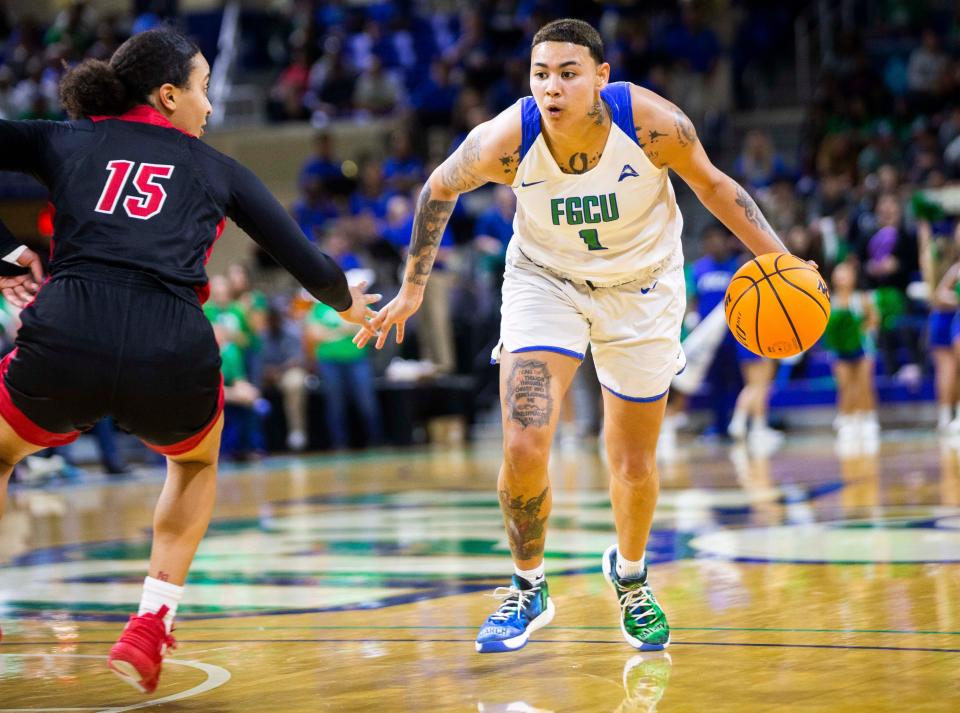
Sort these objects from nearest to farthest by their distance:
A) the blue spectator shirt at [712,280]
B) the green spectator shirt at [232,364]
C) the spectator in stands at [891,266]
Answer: the green spectator shirt at [232,364], the blue spectator shirt at [712,280], the spectator in stands at [891,266]

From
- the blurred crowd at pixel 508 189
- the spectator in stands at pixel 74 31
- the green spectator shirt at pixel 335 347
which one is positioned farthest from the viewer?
the spectator in stands at pixel 74 31

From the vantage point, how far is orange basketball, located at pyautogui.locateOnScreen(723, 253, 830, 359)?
4.55 metres

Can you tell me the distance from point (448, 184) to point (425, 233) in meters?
0.20

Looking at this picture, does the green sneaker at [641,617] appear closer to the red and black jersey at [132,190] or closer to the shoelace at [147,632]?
the shoelace at [147,632]

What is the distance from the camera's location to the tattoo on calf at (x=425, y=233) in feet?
15.7

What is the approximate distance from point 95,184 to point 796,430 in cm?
1351

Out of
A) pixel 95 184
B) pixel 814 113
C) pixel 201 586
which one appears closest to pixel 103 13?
pixel 814 113

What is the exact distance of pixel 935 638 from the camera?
4.20 meters

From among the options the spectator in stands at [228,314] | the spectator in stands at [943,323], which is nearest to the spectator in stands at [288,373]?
the spectator in stands at [228,314]

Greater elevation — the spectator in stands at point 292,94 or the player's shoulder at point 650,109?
the spectator in stands at point 292,94

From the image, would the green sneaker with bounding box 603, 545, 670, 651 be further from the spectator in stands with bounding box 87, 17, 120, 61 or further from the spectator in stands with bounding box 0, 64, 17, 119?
the spectator in stands with bounding box 87, 17, 120, 61

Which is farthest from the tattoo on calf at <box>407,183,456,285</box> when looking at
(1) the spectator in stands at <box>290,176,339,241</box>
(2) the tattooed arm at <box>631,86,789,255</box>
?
(1) the spectator in stands at <box>290,176,339,241</box>

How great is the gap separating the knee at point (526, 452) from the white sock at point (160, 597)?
1.16 meters

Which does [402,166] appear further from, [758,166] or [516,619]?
[516,619]
